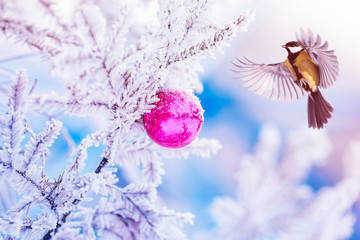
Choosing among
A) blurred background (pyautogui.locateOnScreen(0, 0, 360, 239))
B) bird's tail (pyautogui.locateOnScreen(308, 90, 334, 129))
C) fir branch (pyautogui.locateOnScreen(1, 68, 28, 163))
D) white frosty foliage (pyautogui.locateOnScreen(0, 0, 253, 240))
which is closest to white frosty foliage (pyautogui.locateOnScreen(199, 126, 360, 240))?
blurred background (pyautogui.locateOnScreen(0, 0, 360, 239))

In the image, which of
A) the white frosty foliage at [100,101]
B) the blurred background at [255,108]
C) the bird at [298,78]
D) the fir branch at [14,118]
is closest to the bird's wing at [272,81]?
the bird at [298,78]

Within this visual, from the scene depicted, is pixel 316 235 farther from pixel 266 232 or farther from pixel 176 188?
pixel 176 188

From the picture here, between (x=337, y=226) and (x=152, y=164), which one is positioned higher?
(x=337, y=226)

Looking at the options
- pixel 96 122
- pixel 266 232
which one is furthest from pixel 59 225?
pixel 266 232

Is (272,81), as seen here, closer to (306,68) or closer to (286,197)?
(306,68)

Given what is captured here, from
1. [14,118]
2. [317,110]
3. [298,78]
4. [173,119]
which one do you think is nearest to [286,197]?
[317,110]

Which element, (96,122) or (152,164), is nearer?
(152,164)
